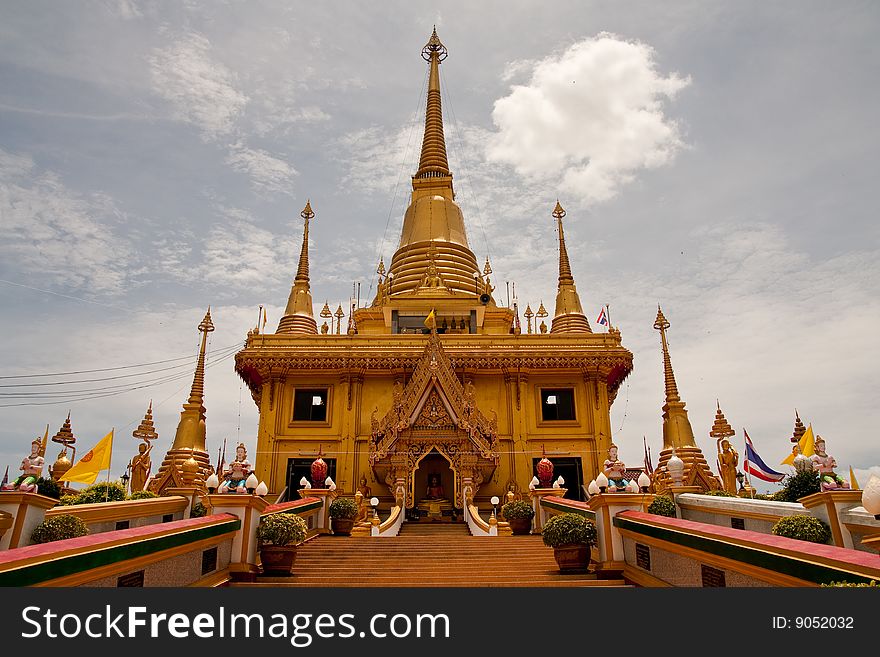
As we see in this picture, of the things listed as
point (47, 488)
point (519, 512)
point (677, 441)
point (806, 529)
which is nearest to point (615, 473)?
point (806, 529)

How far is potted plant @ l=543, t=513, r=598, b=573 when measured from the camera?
1127cm

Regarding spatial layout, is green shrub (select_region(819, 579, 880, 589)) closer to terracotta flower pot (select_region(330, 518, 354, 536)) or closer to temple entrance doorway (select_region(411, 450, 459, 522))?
terracotta flower pot (select_region(330, 518, 354, 536))

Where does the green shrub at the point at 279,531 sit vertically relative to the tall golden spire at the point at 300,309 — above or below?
below

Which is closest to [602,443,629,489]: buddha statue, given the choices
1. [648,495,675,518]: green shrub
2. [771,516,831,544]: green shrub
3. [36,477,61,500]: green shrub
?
[771,516,831,544]: green shrub

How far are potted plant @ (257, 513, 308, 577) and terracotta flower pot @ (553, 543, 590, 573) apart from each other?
4.90m

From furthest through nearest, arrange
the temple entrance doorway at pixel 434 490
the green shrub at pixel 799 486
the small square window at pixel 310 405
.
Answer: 1. the small square window at pixel 310 405
2. the temple entrance doorway at pixel 434 490
3. the green shrub at pixel 799 486

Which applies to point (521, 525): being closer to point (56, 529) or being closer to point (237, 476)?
point (237, 476)

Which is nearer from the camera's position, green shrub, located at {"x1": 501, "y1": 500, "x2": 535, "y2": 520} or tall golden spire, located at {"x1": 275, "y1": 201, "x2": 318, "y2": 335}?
green shrub, located at {"x1": 501, "y1": 500, "x2": 535, "y2": 520}

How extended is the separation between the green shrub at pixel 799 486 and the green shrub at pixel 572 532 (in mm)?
4583

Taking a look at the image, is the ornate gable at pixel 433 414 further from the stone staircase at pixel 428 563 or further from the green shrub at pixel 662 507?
the green shrub at pixel 662 507

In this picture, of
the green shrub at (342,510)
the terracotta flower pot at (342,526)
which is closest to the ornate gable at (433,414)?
the green shrub at (342,510)

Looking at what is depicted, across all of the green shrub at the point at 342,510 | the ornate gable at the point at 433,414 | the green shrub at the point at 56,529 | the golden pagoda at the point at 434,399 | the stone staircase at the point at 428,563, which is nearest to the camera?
the green shrub at the point at 56,529

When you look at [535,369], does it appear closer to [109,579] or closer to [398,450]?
[398,450]

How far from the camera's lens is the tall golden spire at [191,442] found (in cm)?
2353
